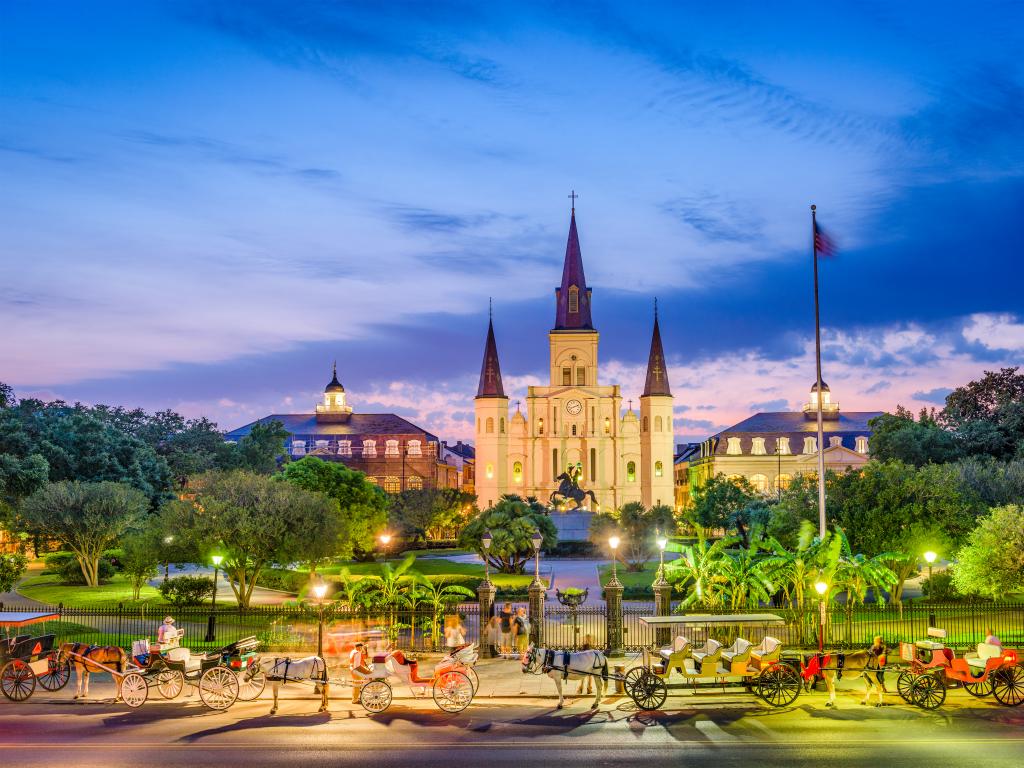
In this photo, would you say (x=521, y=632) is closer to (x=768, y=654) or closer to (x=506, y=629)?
(x=506, y=629)

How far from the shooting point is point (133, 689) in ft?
59.9

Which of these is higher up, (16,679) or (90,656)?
(90,656)

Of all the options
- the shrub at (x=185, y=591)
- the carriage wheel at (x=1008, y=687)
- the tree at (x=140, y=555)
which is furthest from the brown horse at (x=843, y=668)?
the tree at (x=140, y=555)

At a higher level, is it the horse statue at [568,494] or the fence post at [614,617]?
the horse statue at [568,494]

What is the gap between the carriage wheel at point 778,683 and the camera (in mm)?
18172

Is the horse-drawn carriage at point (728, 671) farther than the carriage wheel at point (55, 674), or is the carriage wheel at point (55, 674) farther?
the carriage wheel at point (55, 674)

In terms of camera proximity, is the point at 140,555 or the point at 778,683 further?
the point at 140,555

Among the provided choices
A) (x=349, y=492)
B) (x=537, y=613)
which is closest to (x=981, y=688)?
(x=537, y=613)

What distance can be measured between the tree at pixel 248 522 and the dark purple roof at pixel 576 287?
7751cm

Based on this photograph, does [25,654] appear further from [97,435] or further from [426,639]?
[97,435]

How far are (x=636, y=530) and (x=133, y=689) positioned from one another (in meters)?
42.5

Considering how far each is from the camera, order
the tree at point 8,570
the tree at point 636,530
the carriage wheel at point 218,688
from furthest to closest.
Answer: the tree at point 636,530, the tree at point 8,570, the carriage wheel at point 218,688

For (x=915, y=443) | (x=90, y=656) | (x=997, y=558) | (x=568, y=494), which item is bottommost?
(x=90, y=656)

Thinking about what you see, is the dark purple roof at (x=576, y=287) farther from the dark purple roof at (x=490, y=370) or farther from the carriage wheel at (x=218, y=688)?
the carriage wheel at (x=218, y=688)
